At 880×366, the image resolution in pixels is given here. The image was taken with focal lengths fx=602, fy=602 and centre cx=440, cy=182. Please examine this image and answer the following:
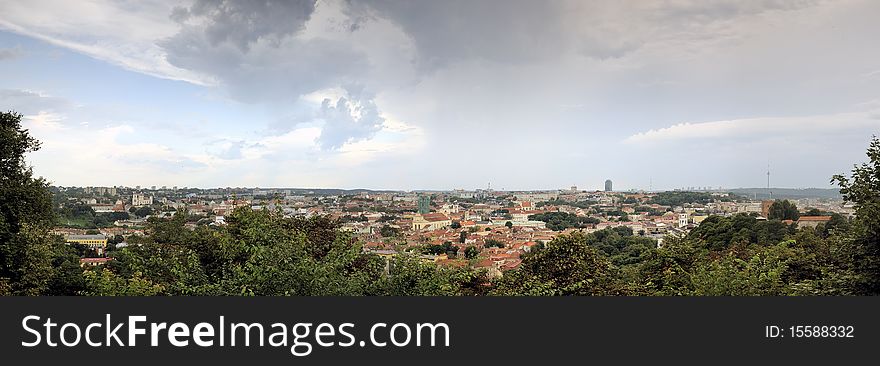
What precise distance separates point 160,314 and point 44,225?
257 inches

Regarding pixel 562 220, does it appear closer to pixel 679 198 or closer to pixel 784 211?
pixel 784 211

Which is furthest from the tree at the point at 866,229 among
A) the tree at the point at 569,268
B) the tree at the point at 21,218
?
the tree at the point at 21,218

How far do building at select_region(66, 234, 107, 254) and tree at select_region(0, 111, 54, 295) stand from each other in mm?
8292

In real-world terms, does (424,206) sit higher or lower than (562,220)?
higher

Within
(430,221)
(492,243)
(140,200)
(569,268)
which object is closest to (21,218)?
(569,268)

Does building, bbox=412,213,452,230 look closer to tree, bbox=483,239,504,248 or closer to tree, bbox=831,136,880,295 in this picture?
tree, bbox=483,239,504,248

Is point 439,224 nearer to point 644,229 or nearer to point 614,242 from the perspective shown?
point 644,229

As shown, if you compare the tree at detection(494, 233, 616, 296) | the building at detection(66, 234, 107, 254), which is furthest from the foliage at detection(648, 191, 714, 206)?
the tree at detection(494, 233, 616, 296)

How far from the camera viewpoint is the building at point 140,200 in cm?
3181

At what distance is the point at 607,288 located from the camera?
8391 mm

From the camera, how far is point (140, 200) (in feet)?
107

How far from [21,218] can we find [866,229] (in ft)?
36.9

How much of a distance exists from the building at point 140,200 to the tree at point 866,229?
31576 millimetres

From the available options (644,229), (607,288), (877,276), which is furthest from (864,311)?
(644,229)
